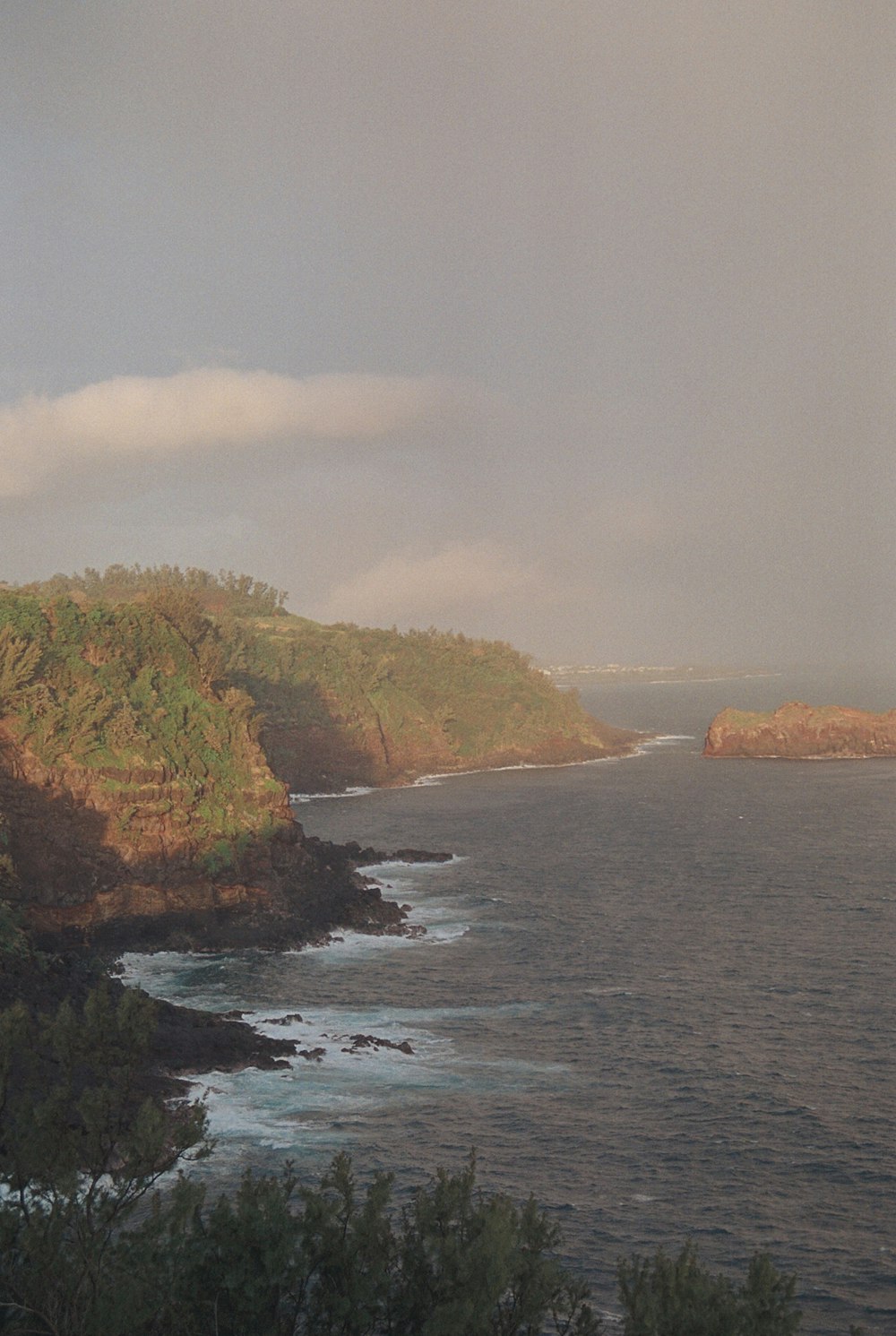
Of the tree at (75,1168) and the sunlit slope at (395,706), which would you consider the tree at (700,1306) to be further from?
the sunlit slope at (395,706)

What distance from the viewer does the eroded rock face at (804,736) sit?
477 feet

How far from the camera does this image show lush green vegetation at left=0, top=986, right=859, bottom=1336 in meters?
18.0

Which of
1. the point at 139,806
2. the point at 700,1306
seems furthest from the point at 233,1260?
the point at 139,806

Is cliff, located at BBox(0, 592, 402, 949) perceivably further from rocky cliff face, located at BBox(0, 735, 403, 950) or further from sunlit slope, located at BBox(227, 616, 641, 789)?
sunlit slope, located at BBox(227, 616, 641, 789)

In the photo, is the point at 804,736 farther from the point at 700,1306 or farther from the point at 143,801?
the point at 700,1306

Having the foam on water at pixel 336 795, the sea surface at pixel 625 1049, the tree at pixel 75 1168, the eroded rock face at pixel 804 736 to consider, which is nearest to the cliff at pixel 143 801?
the sea surface at pixel 625 1049

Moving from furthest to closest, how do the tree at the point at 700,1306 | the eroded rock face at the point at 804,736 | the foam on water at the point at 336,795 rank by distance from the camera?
1. the eroded rock face at the point at 804,736
2. the foam on water at the point at 336,795
3. the tree at the point at 700,1306

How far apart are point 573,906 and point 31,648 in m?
34.3

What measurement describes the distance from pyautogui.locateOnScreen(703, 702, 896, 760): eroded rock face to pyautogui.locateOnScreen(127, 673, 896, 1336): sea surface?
2442 inches

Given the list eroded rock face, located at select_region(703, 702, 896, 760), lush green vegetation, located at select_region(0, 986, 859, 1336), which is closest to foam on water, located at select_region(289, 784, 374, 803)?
eroded rock face, located at select_region(703, 702, 896, 760)

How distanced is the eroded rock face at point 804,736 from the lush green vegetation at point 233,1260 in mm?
131041

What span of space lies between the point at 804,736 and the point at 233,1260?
13566cm

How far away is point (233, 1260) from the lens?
19.5 meters

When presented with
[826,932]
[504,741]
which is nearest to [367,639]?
[504,741]
